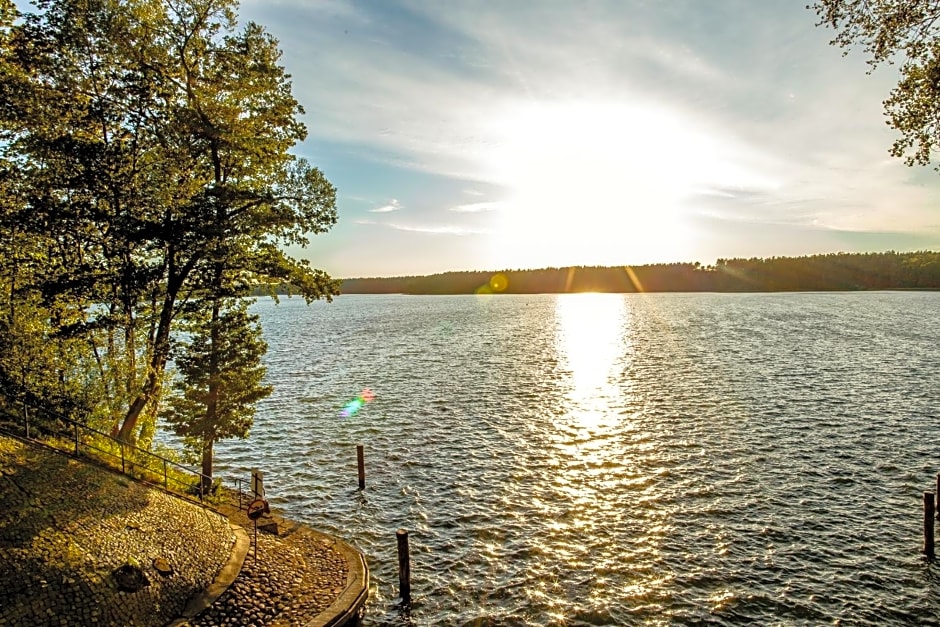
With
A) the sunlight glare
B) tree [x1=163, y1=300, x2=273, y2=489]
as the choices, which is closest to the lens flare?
tree [x1=163, y1=300, x2=273, y2=489]

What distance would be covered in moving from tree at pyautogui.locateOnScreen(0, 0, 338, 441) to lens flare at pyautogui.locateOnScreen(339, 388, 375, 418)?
53.7 ft

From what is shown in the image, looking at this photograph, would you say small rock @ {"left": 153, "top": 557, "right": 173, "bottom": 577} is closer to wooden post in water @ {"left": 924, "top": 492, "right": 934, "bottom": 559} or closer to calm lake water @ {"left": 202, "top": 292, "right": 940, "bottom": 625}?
calm lake water @ {"left": 202, "top": 292, "right": 940, "bottom": 625}

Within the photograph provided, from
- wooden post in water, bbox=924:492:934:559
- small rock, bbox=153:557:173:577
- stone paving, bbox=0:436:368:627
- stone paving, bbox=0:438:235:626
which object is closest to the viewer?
stone paving, bbox=0:438:235:626

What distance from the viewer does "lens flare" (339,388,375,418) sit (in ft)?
129

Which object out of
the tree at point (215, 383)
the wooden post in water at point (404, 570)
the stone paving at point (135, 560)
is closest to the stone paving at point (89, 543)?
the stone paving at point (135, 560)

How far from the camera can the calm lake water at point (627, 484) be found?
16.5 m

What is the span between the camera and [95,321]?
2123 centimetres

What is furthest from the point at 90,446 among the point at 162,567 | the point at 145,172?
the point at 145,172

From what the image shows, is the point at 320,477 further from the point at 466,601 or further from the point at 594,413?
the point at 594,413

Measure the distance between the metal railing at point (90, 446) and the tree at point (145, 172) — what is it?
2146 mm

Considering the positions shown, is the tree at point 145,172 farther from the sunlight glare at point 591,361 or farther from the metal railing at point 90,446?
the sunlight glare at point 591,361

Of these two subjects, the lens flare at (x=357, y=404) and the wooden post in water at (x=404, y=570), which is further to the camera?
the lens flare at (x=357, y=404)

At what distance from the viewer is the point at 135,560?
13430mm

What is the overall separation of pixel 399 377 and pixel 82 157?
36490 mm
